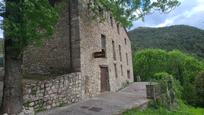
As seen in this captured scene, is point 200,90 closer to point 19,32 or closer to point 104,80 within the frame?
point 104,80

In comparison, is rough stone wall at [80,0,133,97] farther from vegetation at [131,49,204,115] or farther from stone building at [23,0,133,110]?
vegetation at [131,49,204,115]

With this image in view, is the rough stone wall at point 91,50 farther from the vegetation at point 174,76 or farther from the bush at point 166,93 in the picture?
the bush at point 166,93

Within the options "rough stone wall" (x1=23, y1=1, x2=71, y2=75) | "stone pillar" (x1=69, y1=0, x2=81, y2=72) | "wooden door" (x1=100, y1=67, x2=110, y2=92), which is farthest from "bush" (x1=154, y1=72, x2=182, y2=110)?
"rough stone wall" (x1=23, y1=1, x2=71, y2=75)

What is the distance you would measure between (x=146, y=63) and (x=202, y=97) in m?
21.6

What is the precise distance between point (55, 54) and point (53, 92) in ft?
14.9

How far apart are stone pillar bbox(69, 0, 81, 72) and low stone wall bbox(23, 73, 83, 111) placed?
3.17ft

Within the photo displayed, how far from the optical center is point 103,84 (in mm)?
22266

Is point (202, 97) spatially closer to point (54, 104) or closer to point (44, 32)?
point (54, 104)

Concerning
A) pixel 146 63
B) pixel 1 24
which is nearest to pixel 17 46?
pixel 1 24

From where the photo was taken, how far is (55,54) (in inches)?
767

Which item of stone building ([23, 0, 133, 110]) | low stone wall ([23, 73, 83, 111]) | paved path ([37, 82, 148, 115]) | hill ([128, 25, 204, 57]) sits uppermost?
hill ([128, 25, 204, 57])

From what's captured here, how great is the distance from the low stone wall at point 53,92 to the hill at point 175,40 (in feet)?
159

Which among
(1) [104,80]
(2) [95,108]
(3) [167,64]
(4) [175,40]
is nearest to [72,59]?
(1) [104,80]

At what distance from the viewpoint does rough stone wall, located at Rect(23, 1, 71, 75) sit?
1912cm
